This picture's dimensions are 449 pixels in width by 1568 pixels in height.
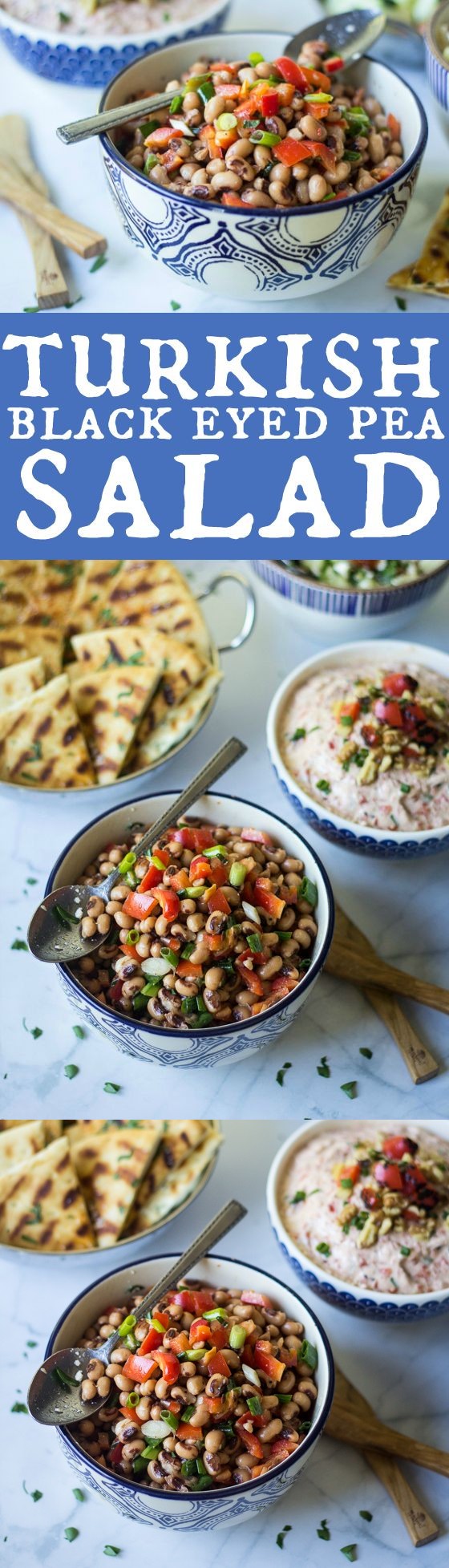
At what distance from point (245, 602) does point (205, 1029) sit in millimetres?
591

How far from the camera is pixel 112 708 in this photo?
1328mm

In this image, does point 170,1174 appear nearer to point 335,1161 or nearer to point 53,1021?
point 335,1161

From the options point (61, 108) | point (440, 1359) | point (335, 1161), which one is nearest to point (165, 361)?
point (61, 108)

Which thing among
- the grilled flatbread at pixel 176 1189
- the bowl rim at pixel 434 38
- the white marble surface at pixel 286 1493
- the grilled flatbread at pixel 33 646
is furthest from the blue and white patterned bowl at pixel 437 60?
the grilled flatbread at pixel 176 1189

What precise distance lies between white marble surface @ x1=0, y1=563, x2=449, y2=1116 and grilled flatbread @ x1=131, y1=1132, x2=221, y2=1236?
1.63 feet

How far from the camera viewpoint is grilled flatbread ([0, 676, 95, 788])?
50.3 inches

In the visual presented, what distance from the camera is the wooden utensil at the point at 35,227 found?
1.03 metres

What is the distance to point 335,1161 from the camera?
1.49 meters

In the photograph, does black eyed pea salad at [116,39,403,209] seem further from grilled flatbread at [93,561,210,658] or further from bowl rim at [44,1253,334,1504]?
bowl rim at [44,1253,334,1504]

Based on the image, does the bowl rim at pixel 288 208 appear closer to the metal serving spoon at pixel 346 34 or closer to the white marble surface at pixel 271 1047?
the metal serving spoon at pixel 346 34

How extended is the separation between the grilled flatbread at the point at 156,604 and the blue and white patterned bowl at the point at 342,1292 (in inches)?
22.2

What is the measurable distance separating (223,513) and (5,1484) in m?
1.04

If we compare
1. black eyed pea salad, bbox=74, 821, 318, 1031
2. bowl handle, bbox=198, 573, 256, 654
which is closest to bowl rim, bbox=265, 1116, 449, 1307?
black eyed pea salad, bbox=74, 821, 318, 1031

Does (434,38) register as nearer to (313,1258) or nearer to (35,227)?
(35,227)
